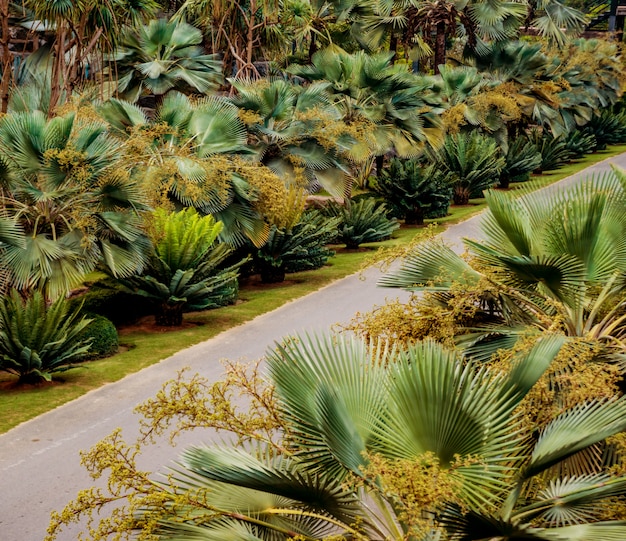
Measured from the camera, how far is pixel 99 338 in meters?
14.2

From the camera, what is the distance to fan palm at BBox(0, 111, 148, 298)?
43.5ft

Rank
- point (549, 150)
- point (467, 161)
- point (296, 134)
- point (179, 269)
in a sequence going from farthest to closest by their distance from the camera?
1. point (549, 150)
2. point (467, 161)
3. point (296, 134)
4. point (179, 269)

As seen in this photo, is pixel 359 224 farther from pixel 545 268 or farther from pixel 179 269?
pixel 545 268

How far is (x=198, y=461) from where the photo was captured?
6227mm

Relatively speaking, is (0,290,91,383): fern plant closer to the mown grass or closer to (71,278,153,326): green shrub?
the mown grass

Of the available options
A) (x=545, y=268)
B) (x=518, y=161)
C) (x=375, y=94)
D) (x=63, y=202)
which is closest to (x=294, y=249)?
(x=63, y=202)

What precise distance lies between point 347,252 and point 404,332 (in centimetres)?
1407

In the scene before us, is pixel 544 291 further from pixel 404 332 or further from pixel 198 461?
pixel 198 461

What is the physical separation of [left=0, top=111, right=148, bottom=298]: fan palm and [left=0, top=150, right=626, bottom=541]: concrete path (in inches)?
64.7

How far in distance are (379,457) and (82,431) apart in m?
6.30

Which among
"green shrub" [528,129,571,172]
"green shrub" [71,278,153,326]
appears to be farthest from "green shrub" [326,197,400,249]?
"green shrub" [528,129,571,172]

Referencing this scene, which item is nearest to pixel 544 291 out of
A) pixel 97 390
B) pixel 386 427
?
pixel 386 427

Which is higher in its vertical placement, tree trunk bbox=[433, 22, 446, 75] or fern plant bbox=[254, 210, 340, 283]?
tree trunk bbox=[433, 22, 446, 75]

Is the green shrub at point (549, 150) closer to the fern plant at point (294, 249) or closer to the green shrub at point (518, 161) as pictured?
the green shrub at point (518, 161)
